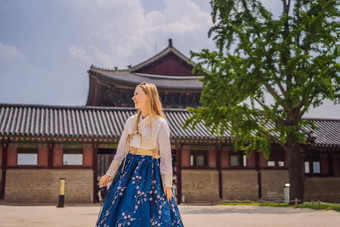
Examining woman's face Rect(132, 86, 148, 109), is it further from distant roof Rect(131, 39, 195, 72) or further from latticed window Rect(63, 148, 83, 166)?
distant roof Rect(131, 39, 195, 72)

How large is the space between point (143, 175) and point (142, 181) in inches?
2.7

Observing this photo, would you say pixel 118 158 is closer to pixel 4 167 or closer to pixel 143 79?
pixel 4 167

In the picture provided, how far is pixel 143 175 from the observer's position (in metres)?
4.73

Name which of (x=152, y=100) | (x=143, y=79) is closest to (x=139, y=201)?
(x=152, y=100)

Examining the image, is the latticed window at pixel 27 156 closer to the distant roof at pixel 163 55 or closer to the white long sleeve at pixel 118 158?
the distant roof at pixel 163 55

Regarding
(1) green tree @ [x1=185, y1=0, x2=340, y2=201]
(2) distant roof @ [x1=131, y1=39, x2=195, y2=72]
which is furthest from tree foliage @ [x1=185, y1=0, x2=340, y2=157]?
(2) distant roof @ [x1=131, y1=39, x2=195, y2=72]

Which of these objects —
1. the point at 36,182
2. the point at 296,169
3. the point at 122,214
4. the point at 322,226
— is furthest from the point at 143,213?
the point at 36,182

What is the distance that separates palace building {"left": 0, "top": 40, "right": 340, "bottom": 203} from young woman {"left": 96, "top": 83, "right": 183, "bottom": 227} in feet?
48.4

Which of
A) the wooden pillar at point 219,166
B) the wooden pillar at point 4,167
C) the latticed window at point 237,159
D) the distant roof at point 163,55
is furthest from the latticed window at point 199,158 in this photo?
the distant roof at point 163,55

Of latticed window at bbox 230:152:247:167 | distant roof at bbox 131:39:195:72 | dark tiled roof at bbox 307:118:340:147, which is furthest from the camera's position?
distant roof at bbox 131:39:195:72

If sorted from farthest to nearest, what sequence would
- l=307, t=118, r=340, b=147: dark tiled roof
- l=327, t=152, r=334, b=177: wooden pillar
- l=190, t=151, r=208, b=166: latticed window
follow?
l=327, t=152, r=334, b=177: wooden pillar, l=307, t=118, r=340, b=147: dark tiled roof, l=190, t=151, r=208, b=166: latticed window

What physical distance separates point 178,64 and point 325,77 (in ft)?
56.3

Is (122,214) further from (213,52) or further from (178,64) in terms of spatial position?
(178,64)

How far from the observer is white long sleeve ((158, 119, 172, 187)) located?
186 inches
